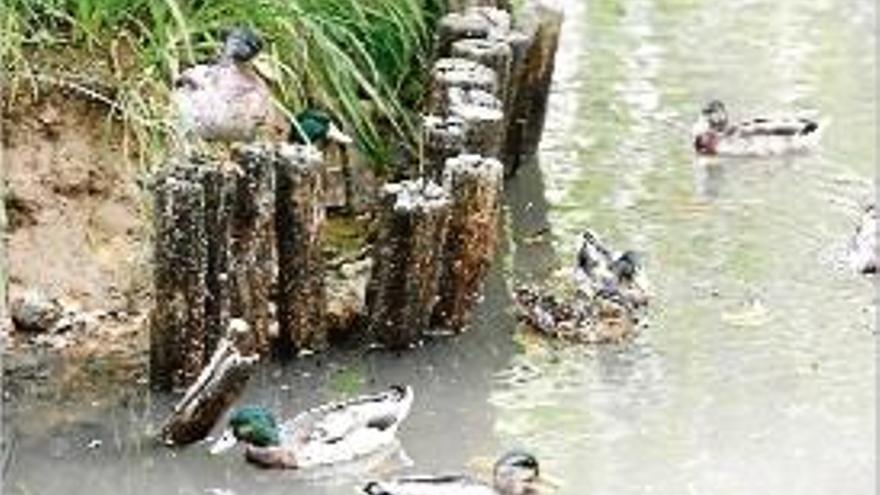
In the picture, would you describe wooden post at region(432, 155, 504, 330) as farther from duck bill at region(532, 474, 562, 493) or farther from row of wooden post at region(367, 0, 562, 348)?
duck bill at region(532, 474, 562, 493)

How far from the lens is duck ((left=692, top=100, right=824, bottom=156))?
11289 millimetres

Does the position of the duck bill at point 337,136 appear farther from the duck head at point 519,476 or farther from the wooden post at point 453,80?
the duck head at point 519,476

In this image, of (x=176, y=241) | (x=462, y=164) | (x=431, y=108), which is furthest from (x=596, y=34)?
(x=176, y=241)

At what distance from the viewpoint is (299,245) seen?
823 centimetres

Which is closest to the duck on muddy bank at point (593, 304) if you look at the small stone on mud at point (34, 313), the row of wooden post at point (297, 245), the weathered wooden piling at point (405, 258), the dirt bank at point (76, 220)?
the row of wooden post at point (297, 245)

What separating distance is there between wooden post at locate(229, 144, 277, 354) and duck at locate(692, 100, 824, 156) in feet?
11.7

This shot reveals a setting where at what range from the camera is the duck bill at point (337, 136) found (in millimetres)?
9000

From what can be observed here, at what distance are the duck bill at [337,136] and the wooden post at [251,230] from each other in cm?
88

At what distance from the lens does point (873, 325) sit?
8961 millimetres

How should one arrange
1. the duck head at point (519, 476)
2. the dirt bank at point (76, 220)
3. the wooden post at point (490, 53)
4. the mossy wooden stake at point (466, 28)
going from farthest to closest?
1. the mossy wooden stake at point (466, 28)
2. the wooden post at point (490, 53)
3. the dirt bank at point (76, 220)
4. the duck head at point (519, 476)

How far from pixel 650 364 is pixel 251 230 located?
1460 mm

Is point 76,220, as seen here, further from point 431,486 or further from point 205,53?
point 431,486

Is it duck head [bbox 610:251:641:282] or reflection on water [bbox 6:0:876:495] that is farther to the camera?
duck head [bbox 610:251:641:282]

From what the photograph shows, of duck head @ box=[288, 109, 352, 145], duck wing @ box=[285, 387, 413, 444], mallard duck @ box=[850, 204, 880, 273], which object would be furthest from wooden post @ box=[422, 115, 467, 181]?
mallard duck @ box=[850, 204, 880, 273]
